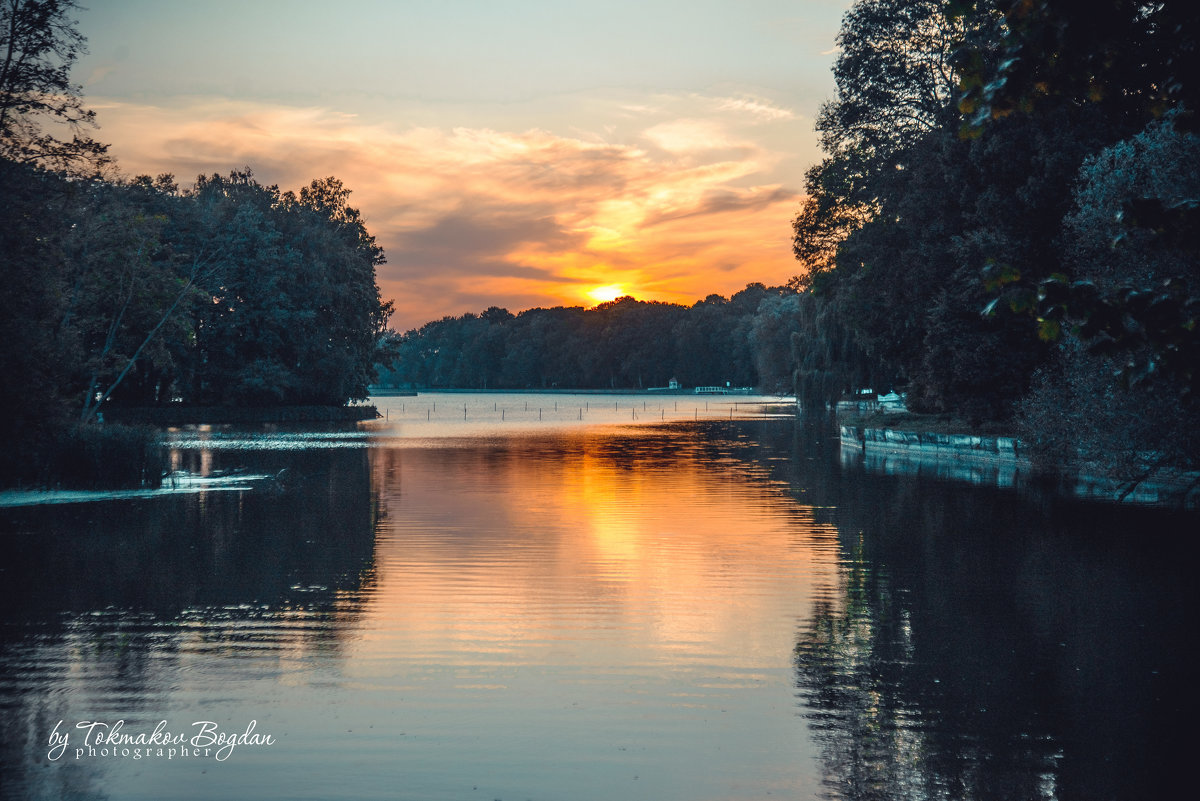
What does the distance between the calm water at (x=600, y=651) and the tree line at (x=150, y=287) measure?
404 cm

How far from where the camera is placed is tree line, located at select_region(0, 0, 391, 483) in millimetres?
19641

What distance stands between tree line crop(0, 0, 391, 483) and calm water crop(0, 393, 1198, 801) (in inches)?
159

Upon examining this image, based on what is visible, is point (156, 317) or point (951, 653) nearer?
point (951, 653)

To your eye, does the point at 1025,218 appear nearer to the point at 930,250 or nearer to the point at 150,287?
the point at 930,250

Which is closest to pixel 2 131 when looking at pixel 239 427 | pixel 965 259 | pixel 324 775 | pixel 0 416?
pixel 0 416

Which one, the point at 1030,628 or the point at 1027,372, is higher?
the point at 1027,372

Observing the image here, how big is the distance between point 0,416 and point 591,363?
179192 mm

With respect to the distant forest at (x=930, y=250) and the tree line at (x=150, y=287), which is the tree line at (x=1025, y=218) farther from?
the tree line at (x=150, y=287)

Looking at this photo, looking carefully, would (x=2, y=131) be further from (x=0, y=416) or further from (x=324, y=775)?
(x=324, y=775)

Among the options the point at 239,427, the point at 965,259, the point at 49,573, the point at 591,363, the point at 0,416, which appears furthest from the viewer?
the point at 591,363

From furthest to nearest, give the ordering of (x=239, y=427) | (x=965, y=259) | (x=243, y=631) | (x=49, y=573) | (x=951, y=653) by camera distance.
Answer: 1. (x=239, y=427)
2. (x=965, y=259)
3. (x=49, y=573)
4. (x=243, y=631)
5. (x=951, y=653)

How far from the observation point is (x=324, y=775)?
585 cm

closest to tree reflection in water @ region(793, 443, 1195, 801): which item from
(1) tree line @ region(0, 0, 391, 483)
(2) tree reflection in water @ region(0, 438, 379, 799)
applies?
(2) tree reflection in water @ region(0, 438, 379, 799)

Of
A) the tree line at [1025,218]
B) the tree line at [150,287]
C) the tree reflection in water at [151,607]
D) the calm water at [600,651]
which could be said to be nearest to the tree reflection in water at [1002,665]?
the calm water at [600,651]
